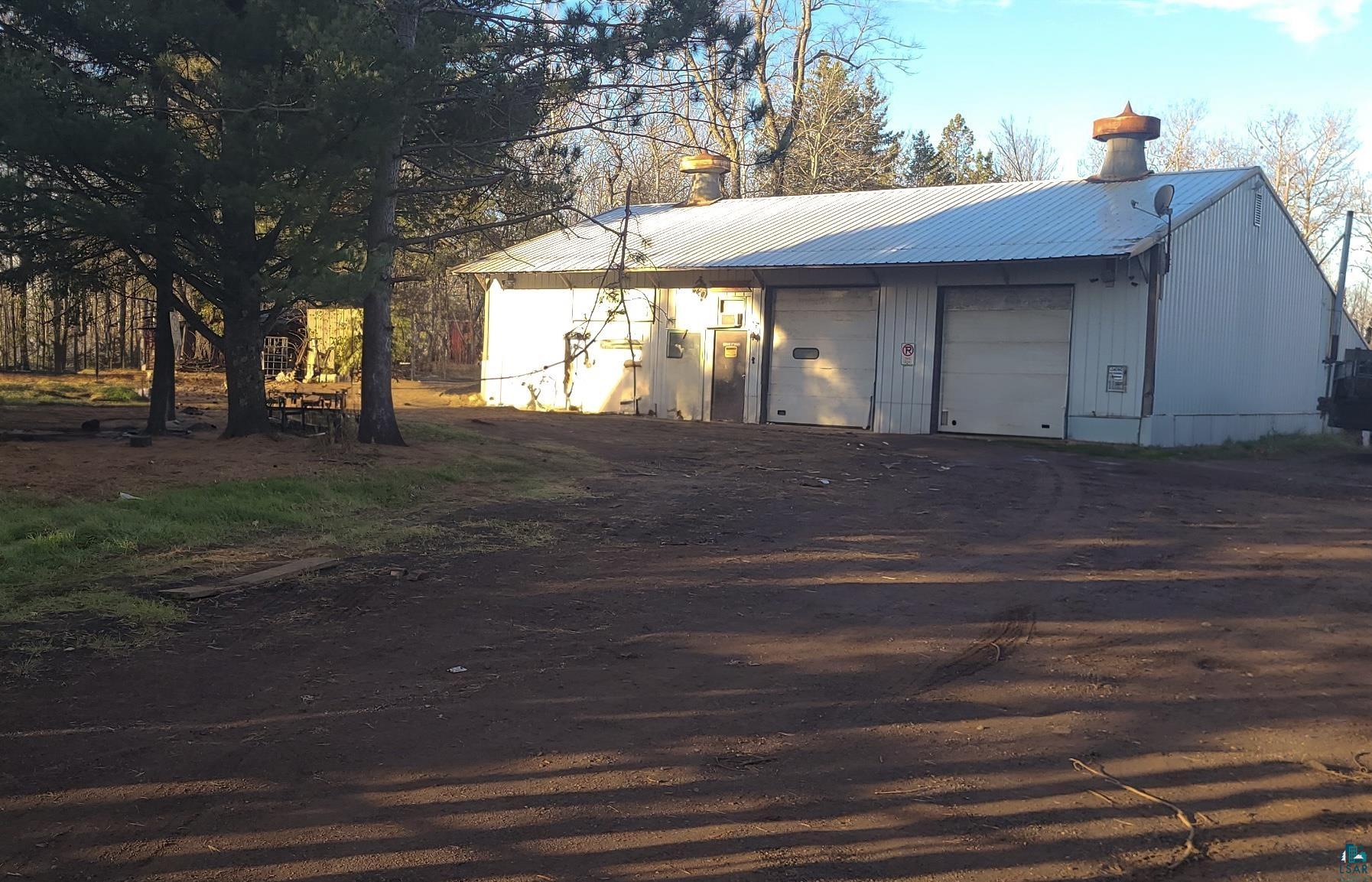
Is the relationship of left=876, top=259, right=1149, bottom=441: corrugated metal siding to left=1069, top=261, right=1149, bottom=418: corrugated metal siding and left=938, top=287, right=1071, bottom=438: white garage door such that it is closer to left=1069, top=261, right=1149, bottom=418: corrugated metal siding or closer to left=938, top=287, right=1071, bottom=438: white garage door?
left=1069, top=261, right=1149, bottom=418: corrugated metal siding

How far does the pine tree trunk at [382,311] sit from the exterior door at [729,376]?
10556 mm

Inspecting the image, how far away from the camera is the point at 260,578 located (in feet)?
25.9

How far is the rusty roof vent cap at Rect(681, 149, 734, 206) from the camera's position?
1237 inches

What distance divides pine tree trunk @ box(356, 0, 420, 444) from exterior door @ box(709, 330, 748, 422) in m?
10.6

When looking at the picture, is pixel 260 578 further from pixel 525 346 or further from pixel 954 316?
pixel 525 346

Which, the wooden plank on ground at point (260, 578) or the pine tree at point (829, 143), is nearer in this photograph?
the wooden plank on ground at point (260, 578)

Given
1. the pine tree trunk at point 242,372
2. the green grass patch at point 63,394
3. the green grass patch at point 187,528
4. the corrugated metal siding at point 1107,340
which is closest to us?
the green grass patch at point 187,528

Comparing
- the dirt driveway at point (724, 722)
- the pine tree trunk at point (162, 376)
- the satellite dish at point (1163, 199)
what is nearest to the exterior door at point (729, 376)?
the satellite dish at point (1163, 199)

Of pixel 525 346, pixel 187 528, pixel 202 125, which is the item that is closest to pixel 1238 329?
pixel 525 346

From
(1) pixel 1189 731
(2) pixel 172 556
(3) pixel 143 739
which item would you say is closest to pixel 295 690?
(3) pixel 143 739

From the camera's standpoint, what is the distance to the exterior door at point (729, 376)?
960 inches

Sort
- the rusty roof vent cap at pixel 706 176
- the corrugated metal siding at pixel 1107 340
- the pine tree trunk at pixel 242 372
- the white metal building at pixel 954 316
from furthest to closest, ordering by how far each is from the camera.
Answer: the rusty roof vent cap at pixel 706 176 < the white metal building at pixel 954 316 < the corrugated metal siding at pixel 1107 340 < the pine tree trunk at pixel 242 372

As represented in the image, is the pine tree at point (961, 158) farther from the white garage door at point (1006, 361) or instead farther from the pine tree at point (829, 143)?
the white garage door at point (1006, 361)

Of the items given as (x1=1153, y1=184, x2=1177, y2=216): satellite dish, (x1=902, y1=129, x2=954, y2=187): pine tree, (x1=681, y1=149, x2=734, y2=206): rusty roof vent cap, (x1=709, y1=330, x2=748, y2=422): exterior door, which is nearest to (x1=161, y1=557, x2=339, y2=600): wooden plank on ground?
(x1=709, y1=330, x2=748, y2=422): exterior door
